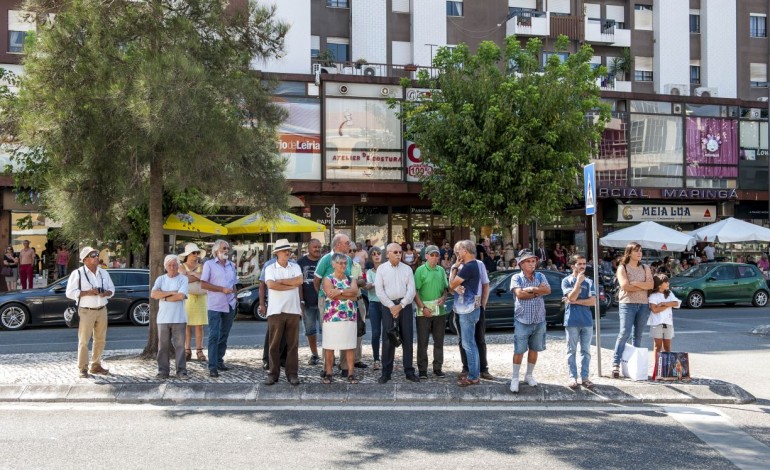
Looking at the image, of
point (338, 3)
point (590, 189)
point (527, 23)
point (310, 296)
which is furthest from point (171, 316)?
point (527, 23)

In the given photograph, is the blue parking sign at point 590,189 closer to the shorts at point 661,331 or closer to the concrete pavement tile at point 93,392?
the shorts at point 661,331

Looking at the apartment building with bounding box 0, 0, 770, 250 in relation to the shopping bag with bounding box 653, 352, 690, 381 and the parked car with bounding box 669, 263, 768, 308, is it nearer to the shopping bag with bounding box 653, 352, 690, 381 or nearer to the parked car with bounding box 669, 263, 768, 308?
the parked car with bounding box 669, 263, 768, 308

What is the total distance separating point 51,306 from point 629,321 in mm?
13154

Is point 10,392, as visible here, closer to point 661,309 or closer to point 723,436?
point 723,436

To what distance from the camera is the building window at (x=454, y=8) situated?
33.2 m

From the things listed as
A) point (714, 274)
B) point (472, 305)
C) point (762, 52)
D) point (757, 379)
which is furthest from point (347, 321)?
point (762, 52)

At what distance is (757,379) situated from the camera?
9.89m

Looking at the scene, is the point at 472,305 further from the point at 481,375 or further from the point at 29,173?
the point at 29,173

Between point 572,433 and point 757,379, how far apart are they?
4.36m

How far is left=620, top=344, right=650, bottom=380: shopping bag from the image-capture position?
Result: 909cm

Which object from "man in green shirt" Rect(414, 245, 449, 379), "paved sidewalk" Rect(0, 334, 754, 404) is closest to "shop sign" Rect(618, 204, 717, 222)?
"paved sidewalk" Rect(0, 334, 754, 404)

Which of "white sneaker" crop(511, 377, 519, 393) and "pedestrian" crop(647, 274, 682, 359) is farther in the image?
"pedestrian" crop(647, 274, 682, 359)

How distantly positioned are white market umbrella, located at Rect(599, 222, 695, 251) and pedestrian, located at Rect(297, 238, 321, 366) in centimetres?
1670

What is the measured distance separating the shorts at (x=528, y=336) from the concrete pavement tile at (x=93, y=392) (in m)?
4.82
